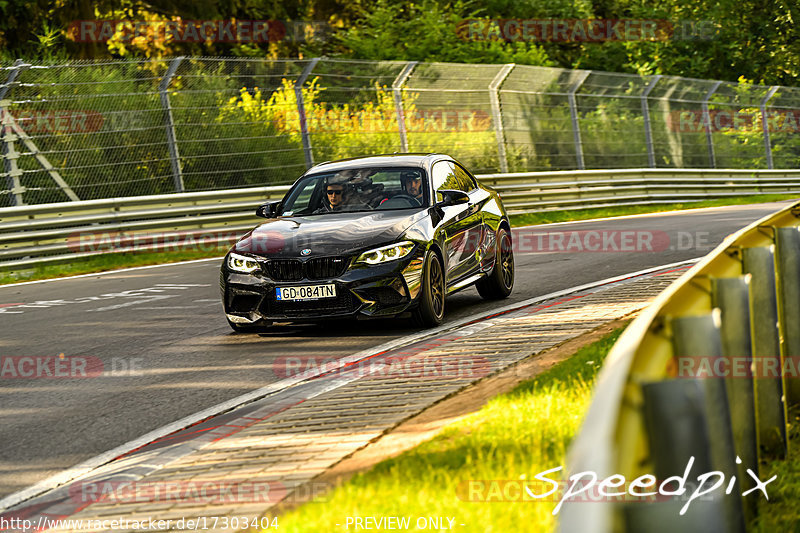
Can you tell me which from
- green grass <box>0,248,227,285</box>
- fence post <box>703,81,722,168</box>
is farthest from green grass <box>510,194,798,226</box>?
green grass <box>0,248,227,285</box>

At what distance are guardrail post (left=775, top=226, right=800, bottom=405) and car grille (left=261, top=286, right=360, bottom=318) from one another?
14.3 ft

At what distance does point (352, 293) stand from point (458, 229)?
→ 1.73 metres

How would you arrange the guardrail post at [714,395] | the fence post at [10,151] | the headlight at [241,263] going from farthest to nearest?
the fence post at [10,151] → the headlight at [241,263] → the guardrail post at [714,395]

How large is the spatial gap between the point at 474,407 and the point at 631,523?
372cm

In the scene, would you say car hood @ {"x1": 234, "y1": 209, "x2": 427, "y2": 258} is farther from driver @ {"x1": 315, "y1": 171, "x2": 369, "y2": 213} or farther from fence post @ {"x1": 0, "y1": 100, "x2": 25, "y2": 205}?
fence post @ {"x1": 0, "y1": 100, "x2": 25, "y2": 205}

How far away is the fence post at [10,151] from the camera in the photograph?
18.3 m

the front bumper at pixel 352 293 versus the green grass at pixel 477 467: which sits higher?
the green grass at pixel 477 467

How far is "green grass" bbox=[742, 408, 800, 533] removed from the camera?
13.9 feet

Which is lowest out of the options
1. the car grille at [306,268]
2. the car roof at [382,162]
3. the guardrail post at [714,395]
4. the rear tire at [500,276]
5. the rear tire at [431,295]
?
the rear tire at [500,276]

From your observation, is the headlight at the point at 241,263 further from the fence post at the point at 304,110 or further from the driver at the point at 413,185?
the fence post at the point at 304,110

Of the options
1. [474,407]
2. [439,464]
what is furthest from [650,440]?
[474,407]

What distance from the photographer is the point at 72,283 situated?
15.5m

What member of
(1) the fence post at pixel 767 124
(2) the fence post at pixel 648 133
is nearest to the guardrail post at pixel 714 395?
(2) the fence post at pixel 648 133

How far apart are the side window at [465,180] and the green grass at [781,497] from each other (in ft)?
23.0
